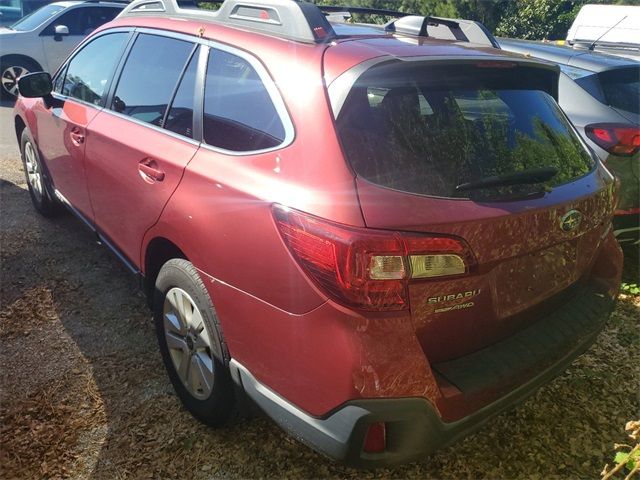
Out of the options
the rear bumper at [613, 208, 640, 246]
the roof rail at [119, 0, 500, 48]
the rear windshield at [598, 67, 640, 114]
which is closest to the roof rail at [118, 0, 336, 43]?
the roof rail at [119, 0, 500, 48]

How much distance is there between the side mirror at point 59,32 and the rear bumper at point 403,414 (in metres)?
9.68

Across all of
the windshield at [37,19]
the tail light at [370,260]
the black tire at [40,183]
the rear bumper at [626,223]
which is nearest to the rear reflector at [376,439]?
the tail light at [370,260]

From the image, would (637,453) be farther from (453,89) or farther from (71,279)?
(71,279)

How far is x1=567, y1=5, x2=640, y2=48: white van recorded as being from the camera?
7.44 metres

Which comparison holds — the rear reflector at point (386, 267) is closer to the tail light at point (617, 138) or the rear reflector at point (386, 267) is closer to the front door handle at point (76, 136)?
the front door handle at point (76, 136)

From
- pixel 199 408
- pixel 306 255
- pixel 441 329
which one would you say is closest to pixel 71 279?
pixel 199 408

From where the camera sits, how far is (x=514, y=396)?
75.1 inches

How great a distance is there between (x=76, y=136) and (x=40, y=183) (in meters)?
1.43

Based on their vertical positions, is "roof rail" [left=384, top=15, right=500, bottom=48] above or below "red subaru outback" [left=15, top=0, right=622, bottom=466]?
above

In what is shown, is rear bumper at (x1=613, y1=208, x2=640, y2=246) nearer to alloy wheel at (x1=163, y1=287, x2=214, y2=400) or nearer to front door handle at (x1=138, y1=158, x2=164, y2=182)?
alloy wheel at (x1=163, y1=287, x2=214, y2=400)

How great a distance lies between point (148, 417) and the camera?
2496 mm

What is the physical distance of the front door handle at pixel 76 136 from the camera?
3270mm

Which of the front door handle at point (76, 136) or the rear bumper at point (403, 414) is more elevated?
the front door handle at point (76, 136)

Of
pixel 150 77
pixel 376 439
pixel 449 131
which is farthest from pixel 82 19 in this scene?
pixel 376 439
